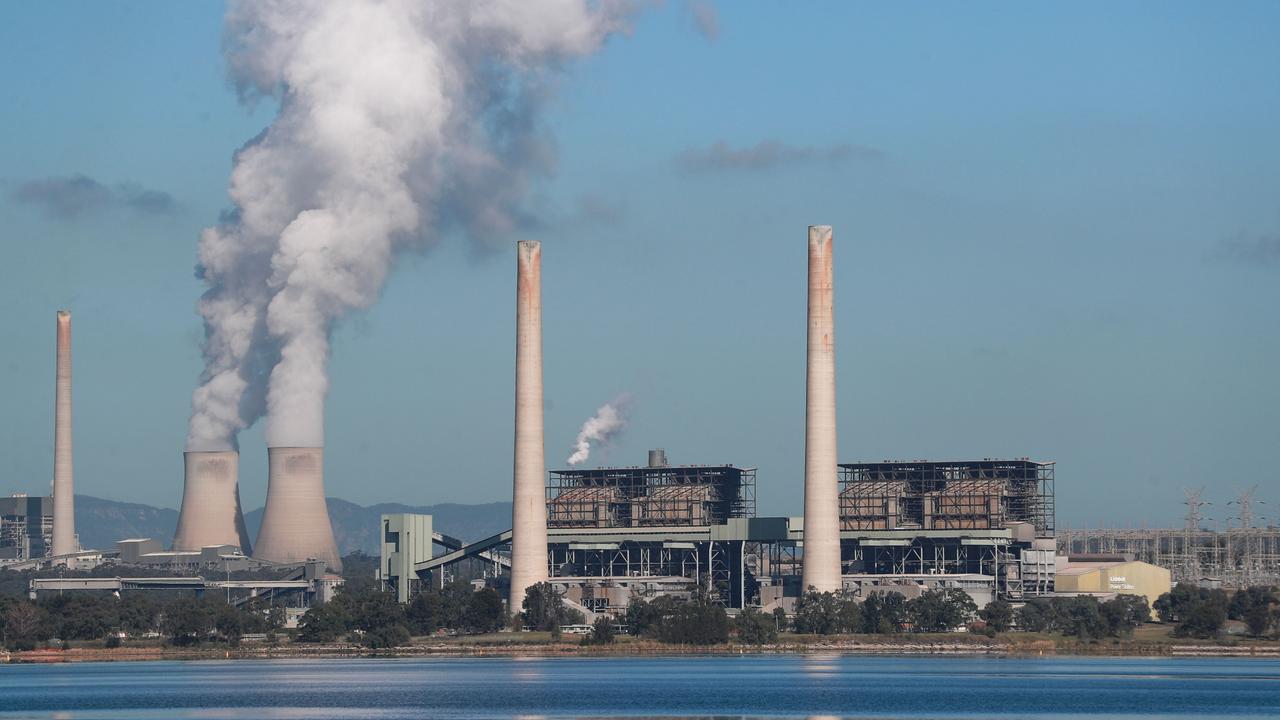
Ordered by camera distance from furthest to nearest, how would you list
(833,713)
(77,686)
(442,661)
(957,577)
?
(957,577)
(442,661)
(77,686)
(833,713)

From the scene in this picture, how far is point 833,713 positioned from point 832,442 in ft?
152

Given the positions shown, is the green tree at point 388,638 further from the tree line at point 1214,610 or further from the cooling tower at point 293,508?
the tree line at point 1214,610

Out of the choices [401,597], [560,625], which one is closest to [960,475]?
[560,625]

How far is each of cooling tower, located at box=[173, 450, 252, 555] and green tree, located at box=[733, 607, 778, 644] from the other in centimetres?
3883

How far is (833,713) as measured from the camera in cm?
6962

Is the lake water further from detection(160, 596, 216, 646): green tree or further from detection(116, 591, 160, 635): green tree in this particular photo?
detection(116, 591, 160, 635): green tree

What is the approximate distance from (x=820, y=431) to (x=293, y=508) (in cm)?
3520

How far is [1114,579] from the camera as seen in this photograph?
5022 inches

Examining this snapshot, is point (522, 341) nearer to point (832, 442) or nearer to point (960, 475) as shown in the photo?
point (832, 442)

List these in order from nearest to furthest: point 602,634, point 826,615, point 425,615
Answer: point 602,634, point 826,615, point 425,615

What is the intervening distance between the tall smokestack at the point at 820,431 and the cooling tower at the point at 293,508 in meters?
30.8

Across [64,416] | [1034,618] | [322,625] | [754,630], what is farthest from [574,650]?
[64,416]

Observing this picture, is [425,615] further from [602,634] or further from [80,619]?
[80,619]

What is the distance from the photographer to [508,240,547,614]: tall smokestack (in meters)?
119
